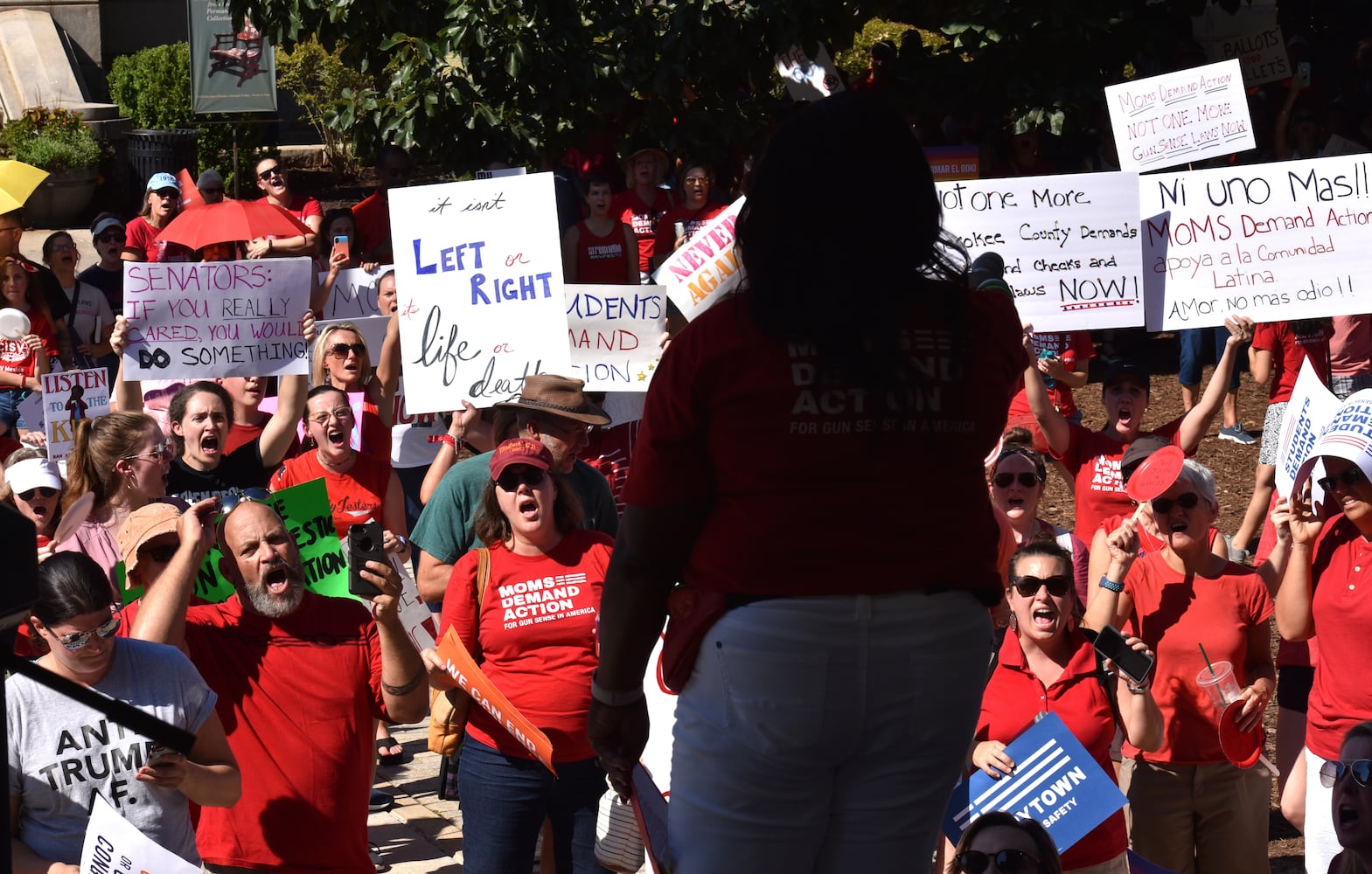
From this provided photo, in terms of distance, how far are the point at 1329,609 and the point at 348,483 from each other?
365 centimetres

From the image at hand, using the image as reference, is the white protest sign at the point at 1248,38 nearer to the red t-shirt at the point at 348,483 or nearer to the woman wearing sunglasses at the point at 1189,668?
the woman wearing sunglasses at the point at 1189,668

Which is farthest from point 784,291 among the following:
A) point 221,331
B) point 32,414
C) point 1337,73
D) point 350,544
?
point 1337,73

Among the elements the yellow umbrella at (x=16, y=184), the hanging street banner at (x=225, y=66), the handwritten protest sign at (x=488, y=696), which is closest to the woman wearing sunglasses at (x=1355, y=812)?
the handwritten protest sign at (x=488, y=696)

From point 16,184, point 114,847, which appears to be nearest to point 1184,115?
point 16,184

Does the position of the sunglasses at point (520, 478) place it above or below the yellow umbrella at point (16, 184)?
below

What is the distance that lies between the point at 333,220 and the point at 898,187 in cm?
879

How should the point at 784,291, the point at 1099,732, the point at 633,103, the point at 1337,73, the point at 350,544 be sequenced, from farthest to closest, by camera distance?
the point at 1337,73
the point at 633,103
the point at 1099,732
the point at 350,544
the point at 784,291

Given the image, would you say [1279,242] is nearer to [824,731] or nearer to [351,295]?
[351,295]

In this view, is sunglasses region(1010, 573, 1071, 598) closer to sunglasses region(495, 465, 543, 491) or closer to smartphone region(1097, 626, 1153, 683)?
smartphone region(1097, 626, 1153, 683)

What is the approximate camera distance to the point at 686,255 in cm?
740

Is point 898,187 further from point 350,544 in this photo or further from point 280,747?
point 280,747

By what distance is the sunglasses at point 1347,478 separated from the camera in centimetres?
505

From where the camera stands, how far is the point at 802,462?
2.43 m

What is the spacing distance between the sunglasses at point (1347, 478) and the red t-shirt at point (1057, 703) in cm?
89
